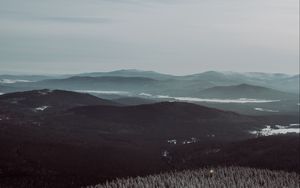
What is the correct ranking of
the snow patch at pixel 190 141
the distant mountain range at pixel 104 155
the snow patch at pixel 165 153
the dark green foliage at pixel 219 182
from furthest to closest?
1. the snow patch at pixel 190 141
2. the snow patch at pixel 165 153
3. the distant mountain range at pixel 104 155
4. the dark green foliage at pixel 219 182

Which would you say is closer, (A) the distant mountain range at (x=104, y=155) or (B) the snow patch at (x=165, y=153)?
(A) the distant mountain range at (x=104, y=155)

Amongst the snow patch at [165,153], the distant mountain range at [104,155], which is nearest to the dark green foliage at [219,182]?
the distant mountain range at [104,155]

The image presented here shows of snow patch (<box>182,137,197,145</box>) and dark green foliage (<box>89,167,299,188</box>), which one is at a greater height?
dark green foliage (<box>89,167,299,188</box>)

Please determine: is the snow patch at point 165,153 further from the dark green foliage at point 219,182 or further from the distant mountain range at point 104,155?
the dark green foliage at point 219,182

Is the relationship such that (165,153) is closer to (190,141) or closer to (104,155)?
(104,155)

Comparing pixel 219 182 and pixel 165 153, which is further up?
pixel 219 182

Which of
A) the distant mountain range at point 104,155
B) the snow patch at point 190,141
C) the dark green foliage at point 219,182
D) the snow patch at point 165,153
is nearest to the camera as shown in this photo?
the dark green foliage at point 219,182

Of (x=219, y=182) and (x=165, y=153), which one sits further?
(x=165, y=153)

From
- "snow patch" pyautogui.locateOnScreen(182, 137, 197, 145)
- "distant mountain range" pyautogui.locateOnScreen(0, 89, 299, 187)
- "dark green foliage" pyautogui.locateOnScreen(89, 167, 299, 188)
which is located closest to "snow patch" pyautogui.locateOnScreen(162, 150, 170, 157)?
"distant mountain range" pyautogui.locateOnScreen(0, 89, 299, 187)

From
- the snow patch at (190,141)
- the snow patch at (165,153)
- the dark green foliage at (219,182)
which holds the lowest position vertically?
the snow patch at (165,153)

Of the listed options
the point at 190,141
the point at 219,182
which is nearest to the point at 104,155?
the point at 190,141

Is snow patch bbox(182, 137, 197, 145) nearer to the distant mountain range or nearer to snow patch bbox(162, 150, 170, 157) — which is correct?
the distant mountain range

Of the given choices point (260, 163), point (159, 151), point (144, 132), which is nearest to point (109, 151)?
point (159, 151)

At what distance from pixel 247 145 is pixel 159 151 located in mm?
22049
